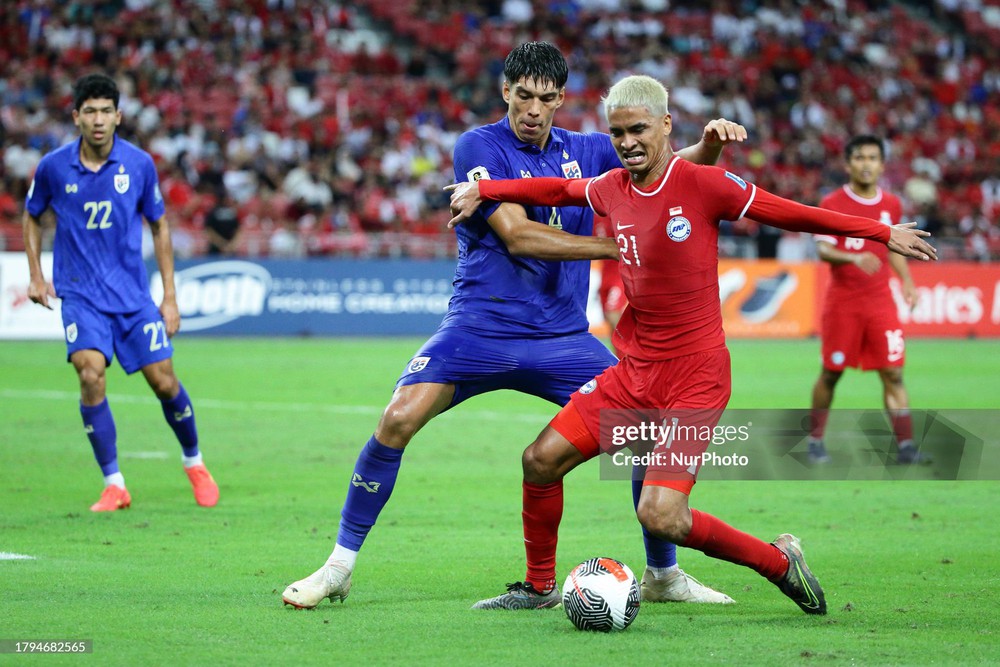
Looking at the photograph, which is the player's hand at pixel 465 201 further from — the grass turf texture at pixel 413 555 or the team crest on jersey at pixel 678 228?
the grass turf texture at pixel 413 555

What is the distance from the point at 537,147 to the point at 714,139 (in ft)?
2.99

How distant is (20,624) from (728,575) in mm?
3268

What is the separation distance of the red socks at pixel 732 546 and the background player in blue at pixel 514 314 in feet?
1.66

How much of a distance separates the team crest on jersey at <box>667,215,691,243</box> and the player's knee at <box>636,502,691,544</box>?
1.07 m

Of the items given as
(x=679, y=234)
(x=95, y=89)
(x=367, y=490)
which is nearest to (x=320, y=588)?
(x=367, y=490)

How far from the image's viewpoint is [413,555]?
677 cm

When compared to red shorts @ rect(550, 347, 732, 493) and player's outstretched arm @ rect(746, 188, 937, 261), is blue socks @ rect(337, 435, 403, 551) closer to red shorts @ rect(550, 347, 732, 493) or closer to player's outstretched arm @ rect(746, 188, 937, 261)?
red shorts @ rect(550, 347, 732, 493)

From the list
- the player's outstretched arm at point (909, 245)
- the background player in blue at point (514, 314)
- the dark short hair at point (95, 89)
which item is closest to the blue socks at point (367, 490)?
the background player in blue at point (514, 314)

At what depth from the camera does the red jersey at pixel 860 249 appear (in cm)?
1059

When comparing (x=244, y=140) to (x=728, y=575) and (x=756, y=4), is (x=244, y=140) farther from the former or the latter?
(x=728, y=575)

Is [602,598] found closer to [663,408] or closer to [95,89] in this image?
[663,408]

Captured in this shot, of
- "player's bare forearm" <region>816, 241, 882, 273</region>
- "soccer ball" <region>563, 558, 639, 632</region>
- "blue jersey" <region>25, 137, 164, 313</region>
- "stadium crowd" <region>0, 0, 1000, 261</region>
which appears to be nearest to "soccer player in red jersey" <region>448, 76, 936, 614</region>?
"soccer ball" <region>563, 558, 639, 632</region>

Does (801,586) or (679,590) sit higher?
(801,586)

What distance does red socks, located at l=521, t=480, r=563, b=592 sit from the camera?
5.65 metres
